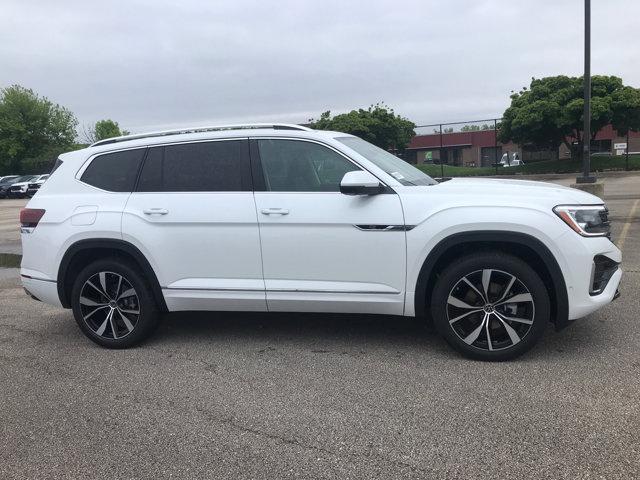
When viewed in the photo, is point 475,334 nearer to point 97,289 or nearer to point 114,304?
point 114,304

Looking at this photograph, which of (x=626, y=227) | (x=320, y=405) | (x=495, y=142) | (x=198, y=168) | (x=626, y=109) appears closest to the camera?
(x=320, y=405)

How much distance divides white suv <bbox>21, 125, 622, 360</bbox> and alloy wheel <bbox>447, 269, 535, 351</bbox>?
0.4 inches

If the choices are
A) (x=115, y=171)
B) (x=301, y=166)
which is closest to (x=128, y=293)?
(x=115, y=171)

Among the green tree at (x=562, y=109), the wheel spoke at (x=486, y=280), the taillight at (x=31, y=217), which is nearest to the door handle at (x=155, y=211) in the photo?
the taillight at (x=31, y=217)

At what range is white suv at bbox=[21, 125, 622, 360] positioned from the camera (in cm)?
413

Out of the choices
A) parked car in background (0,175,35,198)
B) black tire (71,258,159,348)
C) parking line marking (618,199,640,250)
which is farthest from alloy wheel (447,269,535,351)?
parked car in background (0,175,35,198)

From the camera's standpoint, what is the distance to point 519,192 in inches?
169

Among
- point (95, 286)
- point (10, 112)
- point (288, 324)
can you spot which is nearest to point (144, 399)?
point (95, 286)

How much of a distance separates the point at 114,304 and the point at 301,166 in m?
2.05

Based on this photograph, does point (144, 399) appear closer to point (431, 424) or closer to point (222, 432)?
point (222, 432)

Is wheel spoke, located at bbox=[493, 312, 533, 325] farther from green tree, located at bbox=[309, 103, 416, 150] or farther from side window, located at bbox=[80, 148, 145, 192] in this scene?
green tree, located at bbox=[309, 103, 416, 150]

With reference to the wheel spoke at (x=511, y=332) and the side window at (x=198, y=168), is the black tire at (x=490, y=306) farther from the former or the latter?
the side window at (x=198, y=168)

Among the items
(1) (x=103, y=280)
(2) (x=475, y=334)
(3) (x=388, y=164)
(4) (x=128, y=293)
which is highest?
(3) (x=388, y=164)

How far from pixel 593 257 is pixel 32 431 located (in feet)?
13.1
